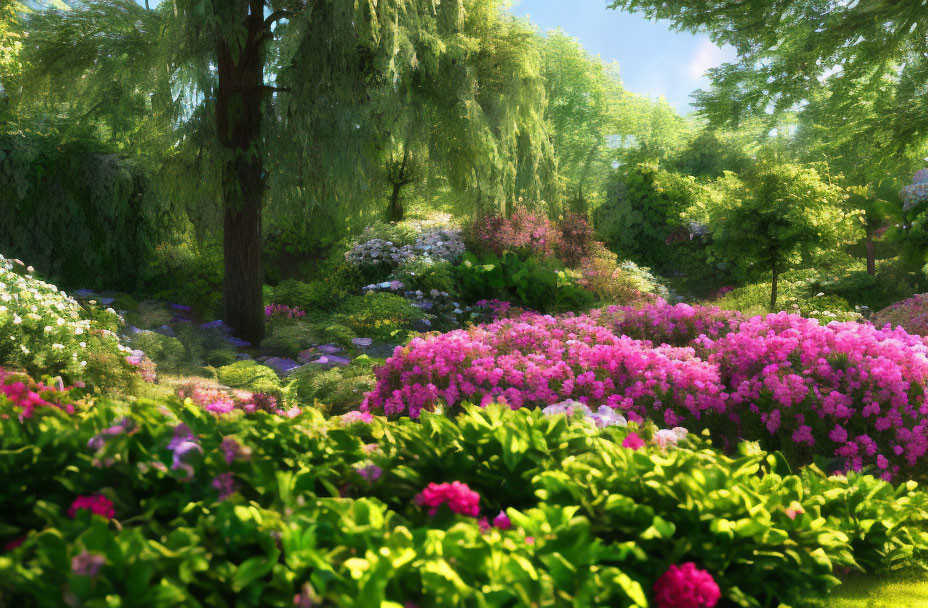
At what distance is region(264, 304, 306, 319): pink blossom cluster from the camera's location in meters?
11.7

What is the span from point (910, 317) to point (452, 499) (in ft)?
30.9

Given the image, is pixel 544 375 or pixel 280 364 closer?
pixel 544 375

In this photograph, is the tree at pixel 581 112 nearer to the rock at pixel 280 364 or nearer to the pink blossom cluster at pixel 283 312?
the pink blossom cluster at pixel 283 312

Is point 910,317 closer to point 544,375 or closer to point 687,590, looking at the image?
point 544,375

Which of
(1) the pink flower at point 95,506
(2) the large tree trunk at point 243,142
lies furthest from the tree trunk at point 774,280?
(1) the pink flower at point 95,506

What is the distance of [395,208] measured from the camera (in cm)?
1702

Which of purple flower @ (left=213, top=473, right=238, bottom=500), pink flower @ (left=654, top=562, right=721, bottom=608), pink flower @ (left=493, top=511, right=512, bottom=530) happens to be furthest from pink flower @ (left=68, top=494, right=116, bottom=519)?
pink flower @ (left=654, top=562, right=721, bottom=608)

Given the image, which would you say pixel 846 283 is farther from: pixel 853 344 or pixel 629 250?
pixel 853 344

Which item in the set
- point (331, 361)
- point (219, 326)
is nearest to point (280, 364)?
point (331, 361)

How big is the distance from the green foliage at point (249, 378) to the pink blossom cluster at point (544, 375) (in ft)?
4.55

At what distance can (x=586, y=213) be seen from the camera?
17453 millimetres

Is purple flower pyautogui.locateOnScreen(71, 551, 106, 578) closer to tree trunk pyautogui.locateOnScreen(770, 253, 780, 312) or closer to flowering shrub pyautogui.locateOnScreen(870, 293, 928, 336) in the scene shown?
flowering shrub pyautogui.locateOnScreen(870, 293, 928, 336)

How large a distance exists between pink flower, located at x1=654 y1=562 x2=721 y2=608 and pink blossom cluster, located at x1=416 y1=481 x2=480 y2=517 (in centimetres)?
67

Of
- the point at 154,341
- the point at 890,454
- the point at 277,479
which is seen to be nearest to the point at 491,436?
the point at 277,479
